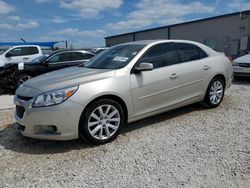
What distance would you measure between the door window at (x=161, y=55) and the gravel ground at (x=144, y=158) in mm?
1093

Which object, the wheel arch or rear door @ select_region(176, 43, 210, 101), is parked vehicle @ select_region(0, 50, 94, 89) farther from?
the wheel arch

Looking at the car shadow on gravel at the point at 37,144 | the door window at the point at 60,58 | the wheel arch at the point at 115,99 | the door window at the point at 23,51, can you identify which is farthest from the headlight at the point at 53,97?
the door window at the point at 23,51

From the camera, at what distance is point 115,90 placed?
373 centimetres

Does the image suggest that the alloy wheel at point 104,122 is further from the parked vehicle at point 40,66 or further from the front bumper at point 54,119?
the parked vehicle at point 40,66

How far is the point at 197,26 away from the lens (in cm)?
2748

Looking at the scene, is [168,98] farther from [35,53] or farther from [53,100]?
[35,53]

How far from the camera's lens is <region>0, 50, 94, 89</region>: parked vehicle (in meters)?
8.32

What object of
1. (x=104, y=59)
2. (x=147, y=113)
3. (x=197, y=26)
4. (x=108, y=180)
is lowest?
(x=108, y=180)

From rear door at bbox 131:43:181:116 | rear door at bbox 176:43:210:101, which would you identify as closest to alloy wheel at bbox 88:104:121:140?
rear door at bbox 131:43:181:116

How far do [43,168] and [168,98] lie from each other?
2.38 meters

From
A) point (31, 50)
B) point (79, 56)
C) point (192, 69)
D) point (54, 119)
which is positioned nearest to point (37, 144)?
point (54, 119)

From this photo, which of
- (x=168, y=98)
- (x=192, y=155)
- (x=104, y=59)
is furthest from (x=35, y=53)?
(x=192, y=155)

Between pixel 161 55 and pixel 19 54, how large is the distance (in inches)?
427

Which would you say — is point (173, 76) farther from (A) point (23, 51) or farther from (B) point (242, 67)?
(A) point (23, 51)
